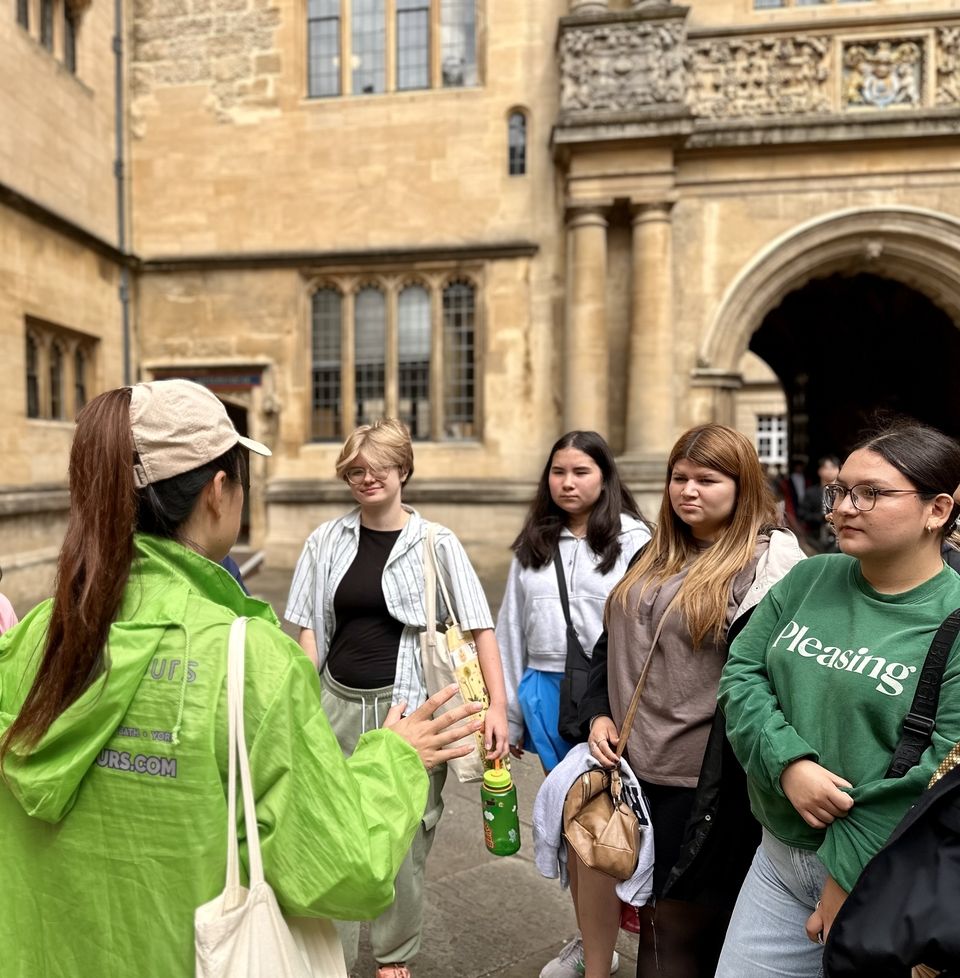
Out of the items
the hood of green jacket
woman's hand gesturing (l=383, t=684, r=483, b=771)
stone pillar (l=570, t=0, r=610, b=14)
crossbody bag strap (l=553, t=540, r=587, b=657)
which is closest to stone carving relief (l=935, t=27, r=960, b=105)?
stone pillar (l=570, t=0, r=610, b=14)

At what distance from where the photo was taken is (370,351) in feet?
36.4

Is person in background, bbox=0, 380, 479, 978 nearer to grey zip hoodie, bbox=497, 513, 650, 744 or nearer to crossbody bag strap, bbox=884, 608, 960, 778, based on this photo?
crossbody bag strap, bbox=884, 608, 960, 778

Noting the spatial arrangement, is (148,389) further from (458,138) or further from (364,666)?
(458,138)

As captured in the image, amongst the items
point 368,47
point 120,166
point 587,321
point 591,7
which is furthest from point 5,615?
point 368,47

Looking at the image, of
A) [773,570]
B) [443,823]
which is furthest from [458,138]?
[773,570]

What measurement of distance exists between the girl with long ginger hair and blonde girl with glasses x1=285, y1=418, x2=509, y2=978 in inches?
19.0

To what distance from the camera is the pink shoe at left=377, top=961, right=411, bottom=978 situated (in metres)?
2.49

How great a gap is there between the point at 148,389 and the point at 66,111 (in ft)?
34.9

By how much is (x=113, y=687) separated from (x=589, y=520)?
78.9 inches

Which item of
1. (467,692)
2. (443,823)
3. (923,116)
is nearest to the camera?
(467,692)

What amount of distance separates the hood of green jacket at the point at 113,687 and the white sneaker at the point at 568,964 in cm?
197

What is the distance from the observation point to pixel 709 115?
31.1 feet

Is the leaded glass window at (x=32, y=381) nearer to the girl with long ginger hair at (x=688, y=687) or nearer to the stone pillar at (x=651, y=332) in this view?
the stone pillar at (x=651, y=332)

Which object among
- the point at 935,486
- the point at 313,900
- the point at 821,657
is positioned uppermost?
the point at 935,486
